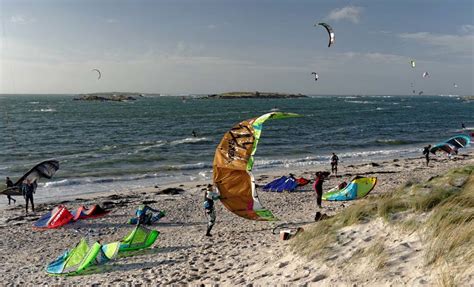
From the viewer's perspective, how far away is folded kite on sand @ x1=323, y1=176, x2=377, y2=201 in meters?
15.3

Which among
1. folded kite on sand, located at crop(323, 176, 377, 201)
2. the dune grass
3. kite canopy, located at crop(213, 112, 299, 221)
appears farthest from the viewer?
folded kite on sand, located at crop(323, 176, 377, 201)

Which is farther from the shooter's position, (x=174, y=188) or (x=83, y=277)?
(x=174, y=188)

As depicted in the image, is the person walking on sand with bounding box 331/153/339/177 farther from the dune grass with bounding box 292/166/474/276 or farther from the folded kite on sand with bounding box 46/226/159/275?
the folded kite on sand with bounding box 46/226/159/275

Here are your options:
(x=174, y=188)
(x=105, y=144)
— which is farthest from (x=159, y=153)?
(x=174, y=188)

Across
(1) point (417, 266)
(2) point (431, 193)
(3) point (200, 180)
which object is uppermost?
(2) point (431, 193)

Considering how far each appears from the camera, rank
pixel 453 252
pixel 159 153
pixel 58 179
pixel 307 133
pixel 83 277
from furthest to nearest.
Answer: pixel 307 133 < pixel 159 153 < pixel 58 179 < pixel 83 277 < pixel 453 252

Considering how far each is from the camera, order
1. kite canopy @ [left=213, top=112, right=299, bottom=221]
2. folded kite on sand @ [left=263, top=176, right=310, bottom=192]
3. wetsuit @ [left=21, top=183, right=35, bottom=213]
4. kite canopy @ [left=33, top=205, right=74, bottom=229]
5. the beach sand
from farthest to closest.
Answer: folded kite on sand @ [left=263, top=176, right=310, bottom=192] → wetsuit @ [left=21, top=183, right=35, bottom=213] → kite canopy @ [left=33, top=205, right=74, bottom=229] → kite canopy @ [left=213, top=112, right=299, bottom=221] → the beach sand

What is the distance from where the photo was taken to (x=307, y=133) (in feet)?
150

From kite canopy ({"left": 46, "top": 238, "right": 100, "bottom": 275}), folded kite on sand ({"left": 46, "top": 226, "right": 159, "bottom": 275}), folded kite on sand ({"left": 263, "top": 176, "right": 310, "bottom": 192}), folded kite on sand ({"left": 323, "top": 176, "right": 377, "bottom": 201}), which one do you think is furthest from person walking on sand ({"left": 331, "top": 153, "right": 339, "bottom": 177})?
kite canopy ({"left": 46, "top": 238, "right": 100, "bottom": 275})

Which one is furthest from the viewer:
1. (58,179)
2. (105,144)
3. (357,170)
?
(105,144)

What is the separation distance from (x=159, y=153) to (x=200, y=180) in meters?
9.78

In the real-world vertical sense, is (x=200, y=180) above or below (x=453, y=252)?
below

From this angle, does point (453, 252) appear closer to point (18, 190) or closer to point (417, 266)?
point (417, 266)

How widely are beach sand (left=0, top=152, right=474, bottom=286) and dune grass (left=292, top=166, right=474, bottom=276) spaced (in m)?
0.22
